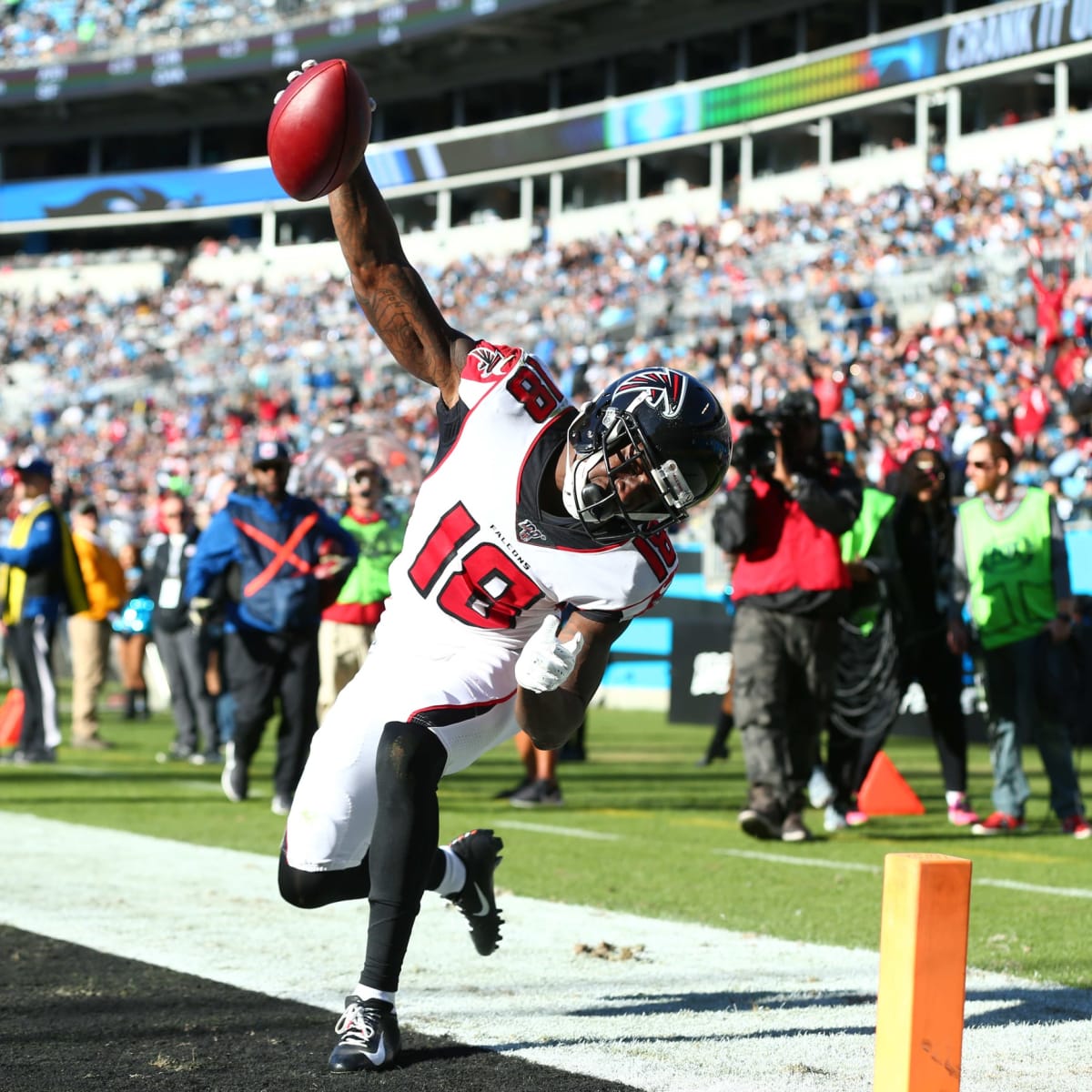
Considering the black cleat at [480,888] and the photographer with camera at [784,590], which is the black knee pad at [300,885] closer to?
the black cleat at [480,888]

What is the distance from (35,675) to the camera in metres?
10.6

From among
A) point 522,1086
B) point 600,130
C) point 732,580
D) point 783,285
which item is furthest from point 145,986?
point 600,130

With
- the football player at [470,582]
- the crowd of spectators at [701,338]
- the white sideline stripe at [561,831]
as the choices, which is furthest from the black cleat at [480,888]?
the crowd of spectators at [701,338]

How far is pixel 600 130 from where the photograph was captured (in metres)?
39.1

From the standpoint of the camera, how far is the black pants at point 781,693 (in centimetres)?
748

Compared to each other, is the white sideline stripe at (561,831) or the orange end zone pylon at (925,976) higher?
the orange end zone pylon at (925,976)

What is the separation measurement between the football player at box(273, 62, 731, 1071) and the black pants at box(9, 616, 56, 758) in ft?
23.5

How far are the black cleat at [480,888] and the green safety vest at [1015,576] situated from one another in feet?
13.6

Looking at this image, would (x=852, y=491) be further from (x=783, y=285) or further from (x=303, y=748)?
(x=783, y=285)

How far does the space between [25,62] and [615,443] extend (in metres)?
49.6

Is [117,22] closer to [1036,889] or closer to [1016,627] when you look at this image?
[1016,627]

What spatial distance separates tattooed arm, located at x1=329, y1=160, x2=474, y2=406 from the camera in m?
3.96

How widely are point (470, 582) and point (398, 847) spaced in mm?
609

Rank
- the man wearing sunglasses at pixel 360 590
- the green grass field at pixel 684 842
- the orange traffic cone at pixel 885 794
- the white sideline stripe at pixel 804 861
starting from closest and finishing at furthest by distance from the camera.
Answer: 1. the green grass field at pixel 684 842
2. the white sideline stripe at pixel 804 861
3. the orange traffic cone at pixel 885 794
4. the man wearing sunglasses at pixel 360 590
